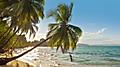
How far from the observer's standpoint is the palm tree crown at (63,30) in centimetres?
2555

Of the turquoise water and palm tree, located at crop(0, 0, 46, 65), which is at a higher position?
palm tree, located at crop(0, 0, 46, 65)

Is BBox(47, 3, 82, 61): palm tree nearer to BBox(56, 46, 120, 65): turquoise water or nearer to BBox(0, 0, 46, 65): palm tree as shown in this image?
BBox(0, 0, 46, 65): palm tree

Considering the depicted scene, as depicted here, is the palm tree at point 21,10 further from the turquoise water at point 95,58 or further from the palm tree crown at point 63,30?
the turquoise water at point 95,58

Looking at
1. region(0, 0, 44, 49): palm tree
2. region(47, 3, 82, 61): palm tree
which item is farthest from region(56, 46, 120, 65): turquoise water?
region(0, 0, 44, 49): palm tree

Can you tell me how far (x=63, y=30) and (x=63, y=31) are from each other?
12cm

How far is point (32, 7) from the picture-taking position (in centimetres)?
2462

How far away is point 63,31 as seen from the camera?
83.7ft

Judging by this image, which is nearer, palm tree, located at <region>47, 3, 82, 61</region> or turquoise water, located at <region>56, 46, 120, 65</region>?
palm tree, located at <region>47, 3, 82, 61</region>

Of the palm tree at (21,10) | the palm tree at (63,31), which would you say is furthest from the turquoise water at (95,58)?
the palm tree at (21,10)

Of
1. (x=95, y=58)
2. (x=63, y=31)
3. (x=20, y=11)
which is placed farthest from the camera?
(x=95, y=58)

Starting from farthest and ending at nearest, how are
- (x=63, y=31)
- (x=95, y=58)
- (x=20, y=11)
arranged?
(x=95, y=58) < (x=63, y=31) < (x=20, y=11)

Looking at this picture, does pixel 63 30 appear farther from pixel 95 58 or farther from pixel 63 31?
pixel 95 58

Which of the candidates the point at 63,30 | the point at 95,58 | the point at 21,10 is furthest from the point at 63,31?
the point at 95,58

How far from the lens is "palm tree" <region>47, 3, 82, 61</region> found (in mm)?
25547
